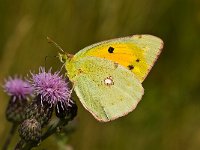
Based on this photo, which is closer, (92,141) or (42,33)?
(92,141)

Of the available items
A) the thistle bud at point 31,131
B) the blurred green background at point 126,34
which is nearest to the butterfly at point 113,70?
the thistle bud at point 31,131

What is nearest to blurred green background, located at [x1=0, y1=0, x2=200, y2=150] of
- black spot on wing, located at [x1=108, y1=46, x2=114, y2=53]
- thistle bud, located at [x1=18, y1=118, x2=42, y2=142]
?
black spot on wing, located at [x1=108, y1=46, x2=114, y2=53]

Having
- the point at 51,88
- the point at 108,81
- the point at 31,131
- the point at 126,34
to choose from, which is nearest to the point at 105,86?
the point at 108,81

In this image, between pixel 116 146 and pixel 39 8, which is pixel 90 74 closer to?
pixel 116 146

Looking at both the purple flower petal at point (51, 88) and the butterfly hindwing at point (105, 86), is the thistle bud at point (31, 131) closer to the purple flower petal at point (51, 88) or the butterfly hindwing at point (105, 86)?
the purple flower petal at point (51, 88)

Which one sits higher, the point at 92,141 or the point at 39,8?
the point at 39,8

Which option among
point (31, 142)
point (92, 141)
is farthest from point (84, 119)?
point (31, 142)
